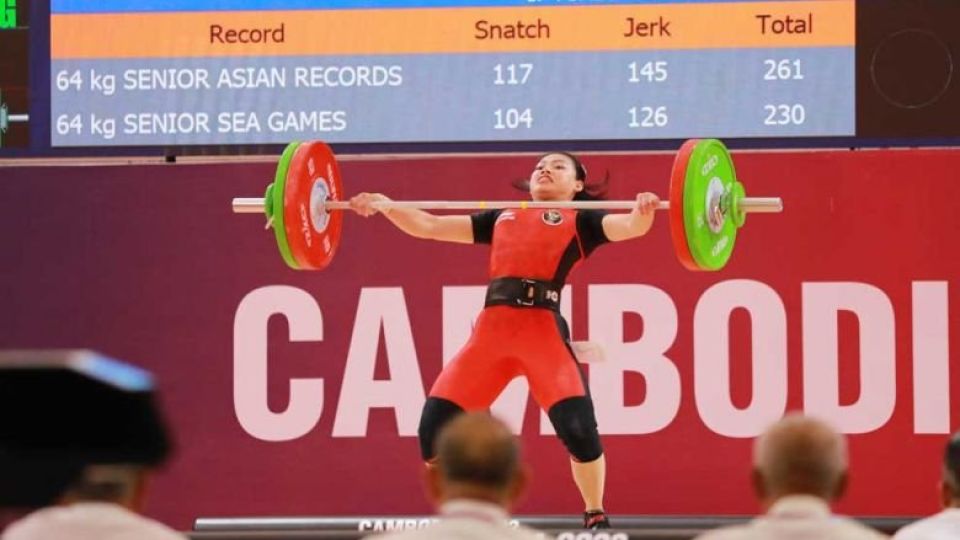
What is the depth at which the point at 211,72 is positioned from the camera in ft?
30.4

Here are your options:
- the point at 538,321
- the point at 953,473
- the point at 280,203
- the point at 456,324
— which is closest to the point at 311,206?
the point at 280,203

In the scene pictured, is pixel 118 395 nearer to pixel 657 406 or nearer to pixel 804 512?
pixel 804 512

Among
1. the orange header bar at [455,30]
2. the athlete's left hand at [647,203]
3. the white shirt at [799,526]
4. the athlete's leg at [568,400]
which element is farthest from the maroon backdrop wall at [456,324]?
the white shirt at [799,526]

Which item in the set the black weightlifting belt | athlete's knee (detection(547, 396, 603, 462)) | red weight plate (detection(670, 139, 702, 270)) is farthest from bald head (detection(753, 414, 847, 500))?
the black weightlifting belt

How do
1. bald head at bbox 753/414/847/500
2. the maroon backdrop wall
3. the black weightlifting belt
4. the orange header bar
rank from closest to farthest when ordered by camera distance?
1. bald head at bbox 753/414/847/500
2. the black weightlifting belt
3. the orange header bar
4. the maroon backdrop wall

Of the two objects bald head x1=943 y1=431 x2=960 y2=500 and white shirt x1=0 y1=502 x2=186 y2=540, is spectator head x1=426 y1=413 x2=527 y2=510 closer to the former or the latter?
white shirt x1=0 y1=502 x2=186 y2=540

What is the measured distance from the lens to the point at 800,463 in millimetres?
3885

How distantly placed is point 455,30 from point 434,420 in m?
2.28

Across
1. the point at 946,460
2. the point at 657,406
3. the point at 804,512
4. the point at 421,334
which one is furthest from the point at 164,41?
the point at 804,512

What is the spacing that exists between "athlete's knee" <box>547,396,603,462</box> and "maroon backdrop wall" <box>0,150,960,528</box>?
1.67 metres

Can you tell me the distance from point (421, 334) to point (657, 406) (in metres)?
1.25

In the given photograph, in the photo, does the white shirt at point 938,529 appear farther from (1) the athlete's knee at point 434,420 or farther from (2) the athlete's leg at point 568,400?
(1) the athlete's knee at point 434,420

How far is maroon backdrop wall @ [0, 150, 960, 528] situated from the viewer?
31.2 feet

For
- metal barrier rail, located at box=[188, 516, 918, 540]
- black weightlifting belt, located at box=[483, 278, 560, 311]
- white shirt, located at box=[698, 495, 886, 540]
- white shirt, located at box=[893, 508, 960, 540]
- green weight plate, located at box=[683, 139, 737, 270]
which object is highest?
green weight plate, located at box=[683, 139, 737, 270]
